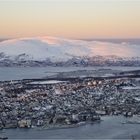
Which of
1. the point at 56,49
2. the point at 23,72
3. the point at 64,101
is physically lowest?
the point at 23,72

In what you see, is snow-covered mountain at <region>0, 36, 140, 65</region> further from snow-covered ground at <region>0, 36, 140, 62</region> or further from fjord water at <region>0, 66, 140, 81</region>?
fjord water at <region>0, 66, 140, 81</region>

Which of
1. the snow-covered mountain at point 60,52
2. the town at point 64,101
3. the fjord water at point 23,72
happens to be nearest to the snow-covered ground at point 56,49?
the snow-covered mountain at point 60,52

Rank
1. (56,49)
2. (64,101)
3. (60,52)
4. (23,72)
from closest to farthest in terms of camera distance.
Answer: (64,101), (23,72), (60,52), (56,49)

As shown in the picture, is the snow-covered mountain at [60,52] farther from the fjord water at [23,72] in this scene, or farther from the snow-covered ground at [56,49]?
the fjord water at [23,72]

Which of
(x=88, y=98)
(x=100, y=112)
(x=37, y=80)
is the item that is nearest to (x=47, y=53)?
(x=37, y=80)

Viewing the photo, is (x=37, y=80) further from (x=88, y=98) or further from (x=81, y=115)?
(x=81, y=115)

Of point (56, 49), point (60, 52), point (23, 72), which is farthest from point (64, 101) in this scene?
point (56, 49)

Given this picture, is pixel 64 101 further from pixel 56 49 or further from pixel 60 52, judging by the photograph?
pixel 56 49

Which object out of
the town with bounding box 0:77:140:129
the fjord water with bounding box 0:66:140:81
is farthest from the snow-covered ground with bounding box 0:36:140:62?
the town with bounding box 0:77:140:129
